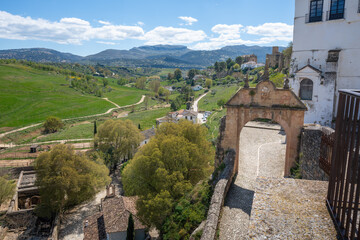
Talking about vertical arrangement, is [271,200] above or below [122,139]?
above

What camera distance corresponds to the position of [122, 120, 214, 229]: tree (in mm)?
18969

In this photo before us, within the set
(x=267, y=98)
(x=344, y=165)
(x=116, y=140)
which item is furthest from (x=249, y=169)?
(x=116, y=140)

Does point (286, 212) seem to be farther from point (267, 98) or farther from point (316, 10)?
point (316, 10)

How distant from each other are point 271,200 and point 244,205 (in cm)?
761

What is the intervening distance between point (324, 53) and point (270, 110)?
1027 cm

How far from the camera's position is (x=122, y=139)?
4100 cm

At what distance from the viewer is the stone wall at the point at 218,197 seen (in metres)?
10.5

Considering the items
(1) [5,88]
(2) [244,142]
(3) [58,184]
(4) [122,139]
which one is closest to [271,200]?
(2) [244,142]

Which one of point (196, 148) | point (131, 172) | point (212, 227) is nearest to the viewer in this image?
point (212, 227)

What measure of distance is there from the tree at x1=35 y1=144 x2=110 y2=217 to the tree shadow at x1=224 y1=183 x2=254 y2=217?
18838 mm

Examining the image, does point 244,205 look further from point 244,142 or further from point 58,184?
point 58,184

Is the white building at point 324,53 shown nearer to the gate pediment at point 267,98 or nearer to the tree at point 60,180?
the gate pediment at point 267,98

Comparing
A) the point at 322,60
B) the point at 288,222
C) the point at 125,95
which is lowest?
the point at 125,95

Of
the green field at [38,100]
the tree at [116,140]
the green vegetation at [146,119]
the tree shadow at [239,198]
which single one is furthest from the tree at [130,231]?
the green field at [38,100]
